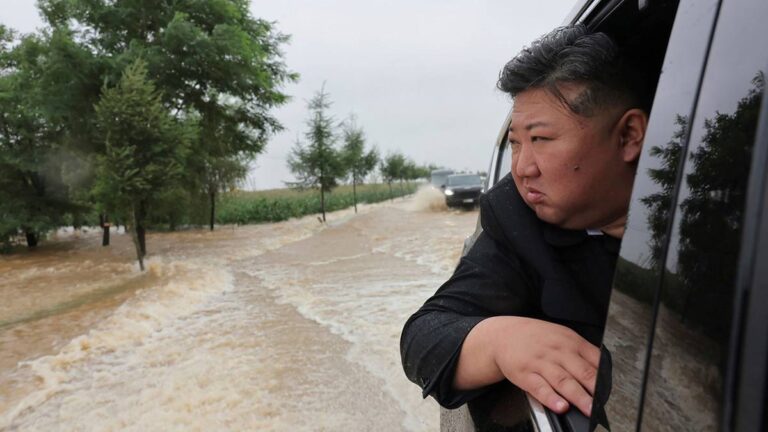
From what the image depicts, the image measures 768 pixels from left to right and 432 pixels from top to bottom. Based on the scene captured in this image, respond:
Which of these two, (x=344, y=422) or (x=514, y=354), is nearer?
(x=514, y=354)

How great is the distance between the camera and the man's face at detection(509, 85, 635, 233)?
100 cm

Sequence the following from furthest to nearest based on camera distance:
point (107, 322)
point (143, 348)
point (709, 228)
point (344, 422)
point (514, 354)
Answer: point (107, 322) < point (143, 348) < point (344, 422) < point (514, 354) < point (709, 228)

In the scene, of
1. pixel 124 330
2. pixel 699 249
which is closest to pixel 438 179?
pixel 124 330

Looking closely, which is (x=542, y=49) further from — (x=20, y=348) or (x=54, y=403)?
(x=20, y=348)

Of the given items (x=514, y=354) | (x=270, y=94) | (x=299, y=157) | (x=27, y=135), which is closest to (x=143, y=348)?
(x=514, y=354)

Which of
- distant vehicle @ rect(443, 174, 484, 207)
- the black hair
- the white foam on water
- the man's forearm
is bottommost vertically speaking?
the white foam on water

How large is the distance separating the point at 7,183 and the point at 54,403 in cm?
1693

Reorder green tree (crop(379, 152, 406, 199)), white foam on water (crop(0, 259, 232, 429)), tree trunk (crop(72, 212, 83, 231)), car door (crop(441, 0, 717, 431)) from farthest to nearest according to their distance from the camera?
1. green tree (crop(379, 152, 406, 199))
2. tree trunk (crop(72, 212, 83, 231))
3. white foam on water (crop(0, 259, 232, 429))
4. car door (crop(441, 0, 717, 431))

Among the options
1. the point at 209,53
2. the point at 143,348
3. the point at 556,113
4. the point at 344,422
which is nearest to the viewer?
the point at 556,113

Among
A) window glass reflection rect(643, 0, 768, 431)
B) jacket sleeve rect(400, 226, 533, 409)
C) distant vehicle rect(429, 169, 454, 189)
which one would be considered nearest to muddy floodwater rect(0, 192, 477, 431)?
jacket sleeve rect(400, 226, 533, 409)

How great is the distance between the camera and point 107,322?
263 inches

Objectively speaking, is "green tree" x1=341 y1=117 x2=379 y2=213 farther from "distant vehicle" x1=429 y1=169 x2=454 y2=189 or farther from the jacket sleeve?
the jacket sleeve

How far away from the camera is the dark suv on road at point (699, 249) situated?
0.44m

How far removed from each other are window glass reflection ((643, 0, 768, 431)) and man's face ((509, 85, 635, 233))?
1.37 feet
